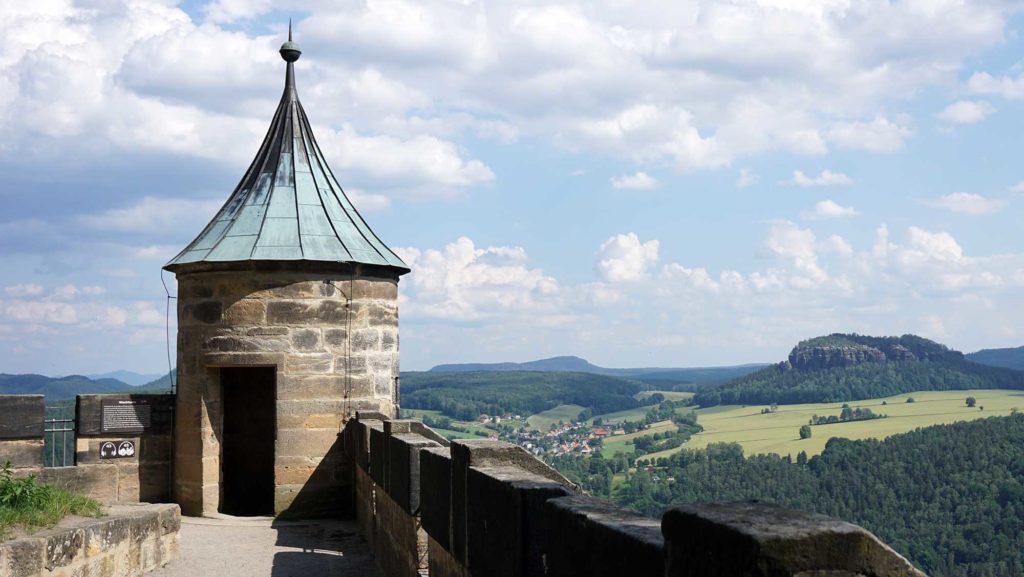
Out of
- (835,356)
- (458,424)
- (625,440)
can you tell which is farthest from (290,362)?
(835,356)

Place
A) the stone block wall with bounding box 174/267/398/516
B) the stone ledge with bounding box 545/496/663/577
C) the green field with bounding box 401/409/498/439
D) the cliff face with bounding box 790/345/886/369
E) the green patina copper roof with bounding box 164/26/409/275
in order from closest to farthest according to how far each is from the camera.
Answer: the stone ledge with bounding box 545/496/663/577
the stone block wall with bounding box 174/267/398/516
the green patina copper roof with bounding box 164/26/409/275
the green field with bounding box 401/409/498/439
the cliff face with bounding box 790/345/886/369

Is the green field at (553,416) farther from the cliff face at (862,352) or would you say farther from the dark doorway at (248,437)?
the dark doorway at (248,437)

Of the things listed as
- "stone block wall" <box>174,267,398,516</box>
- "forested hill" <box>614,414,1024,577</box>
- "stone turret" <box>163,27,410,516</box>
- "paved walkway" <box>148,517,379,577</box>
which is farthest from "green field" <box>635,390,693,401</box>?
"paved walkway" <box>148,517,379,577</box>

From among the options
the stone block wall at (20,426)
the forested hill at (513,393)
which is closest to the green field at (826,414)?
A: the forested hill at (513,393)

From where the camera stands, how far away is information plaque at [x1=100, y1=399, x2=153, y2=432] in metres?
11.5

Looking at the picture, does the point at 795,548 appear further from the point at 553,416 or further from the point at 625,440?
the point at 553,416

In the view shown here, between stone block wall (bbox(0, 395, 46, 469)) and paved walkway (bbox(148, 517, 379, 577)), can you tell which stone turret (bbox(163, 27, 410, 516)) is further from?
stone block wall (bbox(0, 395, 46, 469))

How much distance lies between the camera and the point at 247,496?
13.6 metres

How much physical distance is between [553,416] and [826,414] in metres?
35.6

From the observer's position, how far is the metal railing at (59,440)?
11.2 m

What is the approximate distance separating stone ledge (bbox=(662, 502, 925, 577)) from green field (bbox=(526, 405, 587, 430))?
121201 mm

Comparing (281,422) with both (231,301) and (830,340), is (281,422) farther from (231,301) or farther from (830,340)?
(830,340)

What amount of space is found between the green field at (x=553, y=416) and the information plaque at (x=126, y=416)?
367ft

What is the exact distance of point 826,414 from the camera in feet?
406
